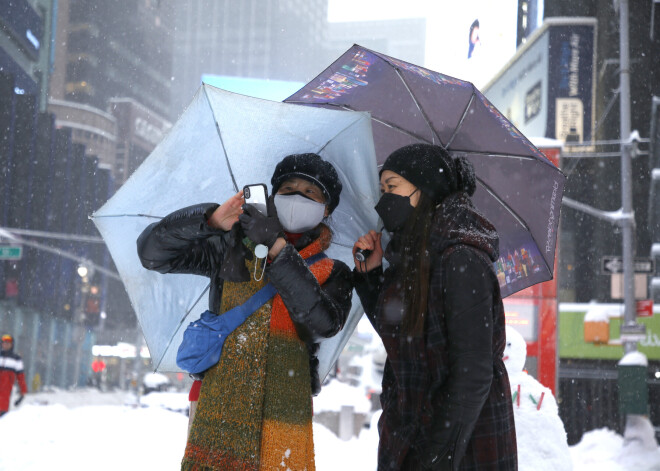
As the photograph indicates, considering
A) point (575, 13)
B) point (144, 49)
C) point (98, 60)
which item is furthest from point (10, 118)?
point (144, 49)

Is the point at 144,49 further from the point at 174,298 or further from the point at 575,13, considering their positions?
the point at 174,298

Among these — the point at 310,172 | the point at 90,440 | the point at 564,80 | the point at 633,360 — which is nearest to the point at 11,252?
the point at 90,440

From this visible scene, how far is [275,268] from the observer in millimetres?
2586

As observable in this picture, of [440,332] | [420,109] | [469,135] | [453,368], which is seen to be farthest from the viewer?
[469,135]

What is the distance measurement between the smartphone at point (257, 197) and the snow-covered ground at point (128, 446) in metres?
4.62

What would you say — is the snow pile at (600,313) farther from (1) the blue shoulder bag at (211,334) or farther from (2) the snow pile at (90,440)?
(1) the blue shoulder bag at (211,334)

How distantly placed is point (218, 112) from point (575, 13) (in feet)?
83.8

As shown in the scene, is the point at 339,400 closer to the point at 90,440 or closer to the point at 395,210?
the point at 90,440

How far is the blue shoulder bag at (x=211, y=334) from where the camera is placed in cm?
266

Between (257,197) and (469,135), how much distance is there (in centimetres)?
196

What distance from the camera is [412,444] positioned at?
2572 millimetres

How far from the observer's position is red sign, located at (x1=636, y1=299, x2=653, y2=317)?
15359 millimetres

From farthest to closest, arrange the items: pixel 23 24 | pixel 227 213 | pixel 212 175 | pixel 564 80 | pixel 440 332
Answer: pixel 23 24 → pixel 564 80 → pixel 212 175 → pixel 227 213 → pixel 440 332

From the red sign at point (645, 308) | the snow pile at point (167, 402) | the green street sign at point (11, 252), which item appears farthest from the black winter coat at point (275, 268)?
the snow pile at point (167, 402)
